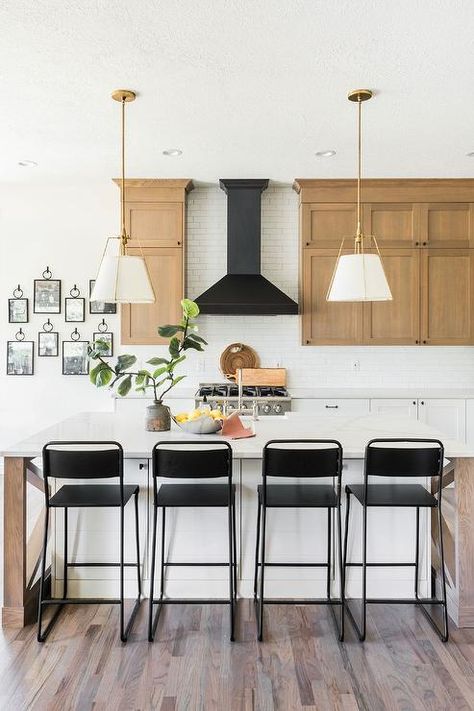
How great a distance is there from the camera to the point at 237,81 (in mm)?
3203

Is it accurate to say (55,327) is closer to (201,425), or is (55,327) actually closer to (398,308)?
(201,425)

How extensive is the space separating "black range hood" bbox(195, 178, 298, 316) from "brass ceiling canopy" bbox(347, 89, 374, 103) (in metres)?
1.82

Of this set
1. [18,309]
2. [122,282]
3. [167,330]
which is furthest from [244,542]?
[18,309]

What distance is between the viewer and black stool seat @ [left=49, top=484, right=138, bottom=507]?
8.39 ft

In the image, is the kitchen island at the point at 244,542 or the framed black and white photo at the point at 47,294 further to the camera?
the framed black and white photo at the point at 47,294

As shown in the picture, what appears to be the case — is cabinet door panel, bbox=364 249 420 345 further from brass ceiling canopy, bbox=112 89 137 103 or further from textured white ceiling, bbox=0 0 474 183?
brass ceiling canopy, bbox=112 89 137 103

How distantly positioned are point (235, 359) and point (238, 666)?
11.1 feet

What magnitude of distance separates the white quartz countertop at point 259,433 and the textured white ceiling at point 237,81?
2.01 metres

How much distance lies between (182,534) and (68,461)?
2.52 feet

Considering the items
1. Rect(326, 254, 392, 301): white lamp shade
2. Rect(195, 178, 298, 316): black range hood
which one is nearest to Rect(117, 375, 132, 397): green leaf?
Rect(326, 254, 392, 301): white lamp shade

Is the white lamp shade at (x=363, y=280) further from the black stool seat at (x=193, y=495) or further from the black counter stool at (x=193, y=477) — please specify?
the black stool seat at (x=193, y=495)

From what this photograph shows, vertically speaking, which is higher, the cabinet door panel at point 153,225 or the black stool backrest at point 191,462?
the cabinet door panel at point 153,225

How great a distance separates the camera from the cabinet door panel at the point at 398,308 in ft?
16.8

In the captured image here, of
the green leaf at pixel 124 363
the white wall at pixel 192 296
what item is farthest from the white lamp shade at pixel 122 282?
the white wall at pixel 192 296
